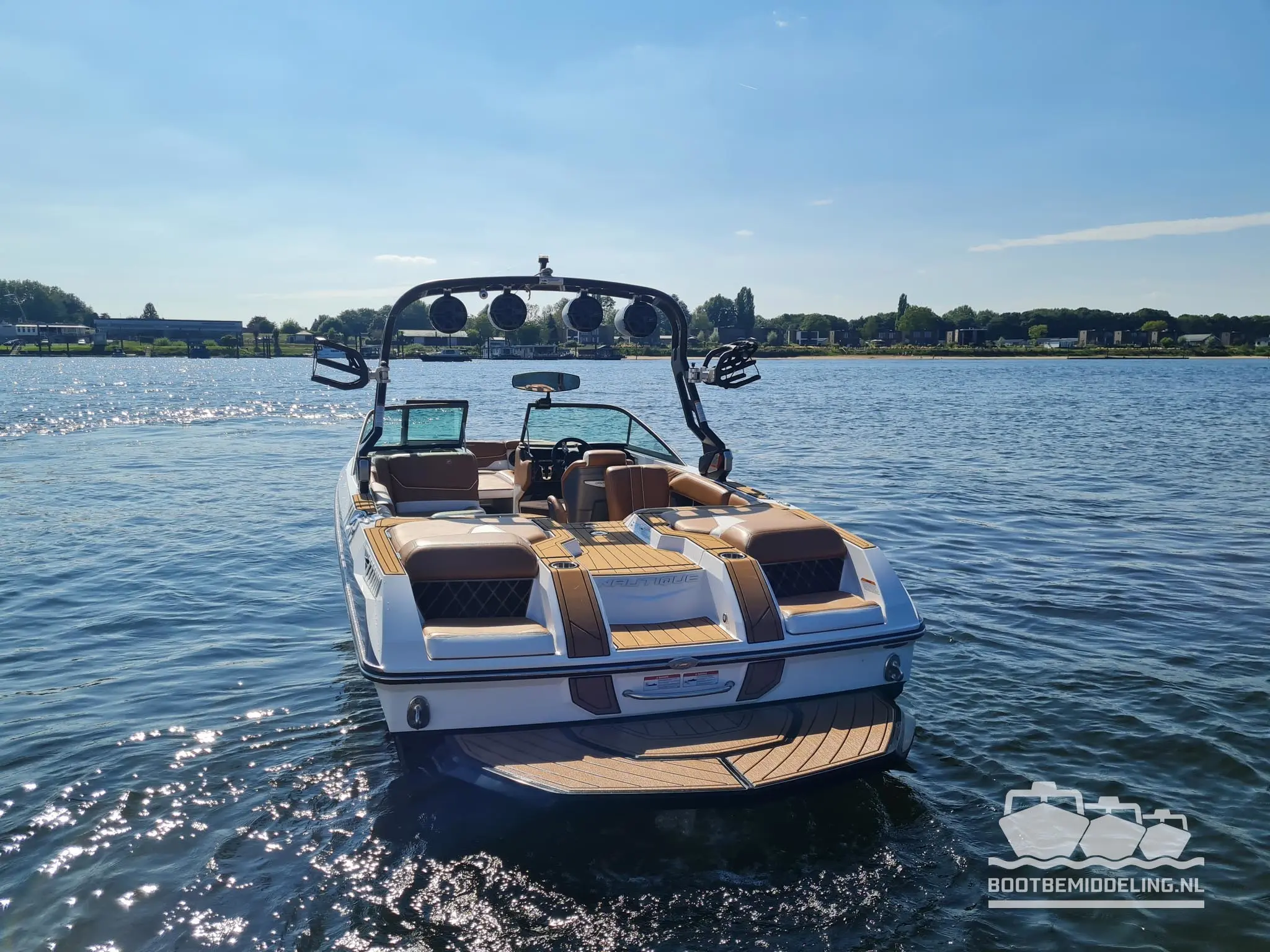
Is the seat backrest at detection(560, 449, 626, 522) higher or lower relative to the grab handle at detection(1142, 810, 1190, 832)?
higher

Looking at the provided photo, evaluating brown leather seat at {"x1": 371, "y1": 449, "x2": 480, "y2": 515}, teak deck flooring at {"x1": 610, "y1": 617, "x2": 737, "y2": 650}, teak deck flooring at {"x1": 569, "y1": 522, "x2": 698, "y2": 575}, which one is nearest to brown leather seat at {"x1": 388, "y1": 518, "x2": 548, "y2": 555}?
teak deck flooring at {"x1": 569, "y1": 522, "x2": 698, "y2": 575}

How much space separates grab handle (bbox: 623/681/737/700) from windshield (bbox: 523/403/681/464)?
16.0 ft

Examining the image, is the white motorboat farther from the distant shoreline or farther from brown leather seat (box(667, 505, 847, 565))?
the distant shoreline

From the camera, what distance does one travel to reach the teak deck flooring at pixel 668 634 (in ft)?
18.5

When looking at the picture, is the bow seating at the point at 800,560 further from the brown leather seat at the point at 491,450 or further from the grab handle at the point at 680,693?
the brown leather seat at the point at 491,450

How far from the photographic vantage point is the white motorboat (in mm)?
5043

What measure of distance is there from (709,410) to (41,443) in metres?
27.7

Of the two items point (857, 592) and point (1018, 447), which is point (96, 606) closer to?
point (857, 592)

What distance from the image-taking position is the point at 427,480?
29.5 ft

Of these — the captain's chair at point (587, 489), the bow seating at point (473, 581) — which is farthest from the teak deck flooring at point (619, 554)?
the captain's chair at point (587, 489)

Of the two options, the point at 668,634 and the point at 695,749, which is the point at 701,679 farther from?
the point at 695,749

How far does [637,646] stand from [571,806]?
1.11m

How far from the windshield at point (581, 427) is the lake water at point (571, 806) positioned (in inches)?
121

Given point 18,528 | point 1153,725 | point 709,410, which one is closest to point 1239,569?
point 1153,725
